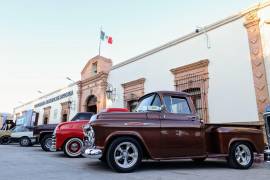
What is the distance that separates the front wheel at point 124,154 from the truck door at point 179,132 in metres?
0.65

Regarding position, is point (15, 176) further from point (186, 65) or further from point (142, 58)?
point (142, 58)

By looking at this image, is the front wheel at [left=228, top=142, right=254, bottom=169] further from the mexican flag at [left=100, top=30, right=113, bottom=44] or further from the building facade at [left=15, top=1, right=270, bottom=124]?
the mexican flag at [left=100, top=30, right=113, bottom=44]

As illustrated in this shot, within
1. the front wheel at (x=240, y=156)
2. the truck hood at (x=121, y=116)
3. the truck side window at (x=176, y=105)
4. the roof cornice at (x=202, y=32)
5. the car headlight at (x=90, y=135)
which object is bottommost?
the front wheel at (x=240, y=156)

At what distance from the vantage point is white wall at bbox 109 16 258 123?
1067 centimetres

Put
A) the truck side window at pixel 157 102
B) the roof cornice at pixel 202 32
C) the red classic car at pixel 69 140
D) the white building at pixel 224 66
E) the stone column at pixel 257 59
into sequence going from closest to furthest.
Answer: the truck side window at pixel 157 102
the red classic car at pixel 69 140
the stone column at pixel 257 59
the white building at pixel 224 66
the roof cornice at pixel 202 32

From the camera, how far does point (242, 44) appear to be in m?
11.1

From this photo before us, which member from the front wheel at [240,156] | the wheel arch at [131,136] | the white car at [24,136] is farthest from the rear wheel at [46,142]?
the front wheel at [240,156]

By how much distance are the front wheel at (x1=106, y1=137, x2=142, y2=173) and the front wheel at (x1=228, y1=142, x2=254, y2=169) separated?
8.17 ft

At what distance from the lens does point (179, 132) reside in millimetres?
5918

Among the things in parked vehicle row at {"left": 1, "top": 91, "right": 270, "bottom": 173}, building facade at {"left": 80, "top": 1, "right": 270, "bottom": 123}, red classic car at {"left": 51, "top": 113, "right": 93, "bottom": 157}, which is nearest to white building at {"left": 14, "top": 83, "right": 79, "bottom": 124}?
building facade at {"left": 80, "top": 1, "right": 270, "bottom": 123}

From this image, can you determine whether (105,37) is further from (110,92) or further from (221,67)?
(221,67)

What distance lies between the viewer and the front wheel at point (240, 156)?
249 inches

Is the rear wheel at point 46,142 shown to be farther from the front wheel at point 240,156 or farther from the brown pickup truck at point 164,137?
the front wheel at point 240,156

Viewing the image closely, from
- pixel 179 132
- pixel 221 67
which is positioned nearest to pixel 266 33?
pixel 221 67
